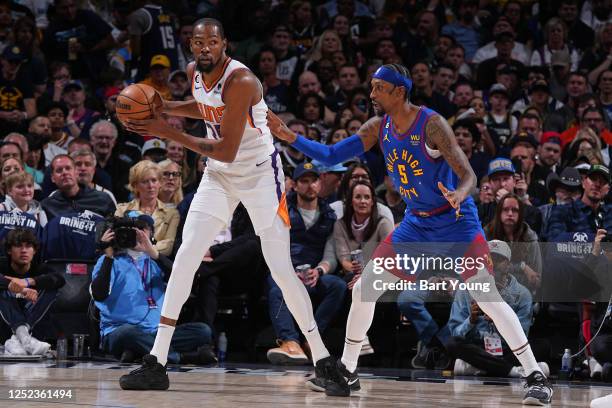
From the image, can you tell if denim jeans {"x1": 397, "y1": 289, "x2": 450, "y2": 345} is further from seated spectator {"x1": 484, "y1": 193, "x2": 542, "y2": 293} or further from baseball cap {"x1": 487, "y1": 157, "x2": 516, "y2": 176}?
baseball cap {"x1": 487, "y1": 157, "x2": 516, "y2": 176}

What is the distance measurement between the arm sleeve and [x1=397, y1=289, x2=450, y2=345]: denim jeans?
2.18 m

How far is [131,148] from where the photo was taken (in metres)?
9.91

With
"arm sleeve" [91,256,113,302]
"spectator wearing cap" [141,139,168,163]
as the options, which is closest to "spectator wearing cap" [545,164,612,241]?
"arm sleeve" [91,256,113,302]

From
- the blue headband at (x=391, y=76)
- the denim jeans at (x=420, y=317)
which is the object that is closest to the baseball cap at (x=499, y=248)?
the denim jeans at (x=420, y=317)

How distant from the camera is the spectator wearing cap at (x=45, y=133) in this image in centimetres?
977

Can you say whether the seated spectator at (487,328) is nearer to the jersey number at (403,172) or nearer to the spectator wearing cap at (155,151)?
the jersey number at (403,172)

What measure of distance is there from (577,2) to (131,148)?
20.1ft

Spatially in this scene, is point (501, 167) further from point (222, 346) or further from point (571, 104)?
point (571, 104)

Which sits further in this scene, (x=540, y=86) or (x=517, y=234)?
(x=540, y=86)

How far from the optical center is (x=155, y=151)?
30.7 feet

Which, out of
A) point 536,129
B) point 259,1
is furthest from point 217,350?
point 259,1

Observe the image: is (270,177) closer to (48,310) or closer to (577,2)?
(48,310)

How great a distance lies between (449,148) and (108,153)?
4948 millimetres

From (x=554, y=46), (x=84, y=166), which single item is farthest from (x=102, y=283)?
(x=554, y=46)
